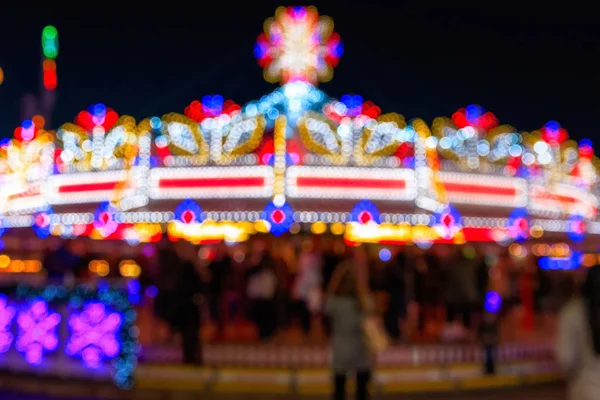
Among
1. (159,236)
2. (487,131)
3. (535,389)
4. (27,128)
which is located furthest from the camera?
(159,236)

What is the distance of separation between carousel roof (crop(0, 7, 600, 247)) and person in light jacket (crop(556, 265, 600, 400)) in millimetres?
11292

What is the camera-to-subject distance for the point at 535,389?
31.4 ft

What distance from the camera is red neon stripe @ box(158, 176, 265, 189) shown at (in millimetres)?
15336

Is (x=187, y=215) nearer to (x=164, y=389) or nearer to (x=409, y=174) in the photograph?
(x=409, y=174)

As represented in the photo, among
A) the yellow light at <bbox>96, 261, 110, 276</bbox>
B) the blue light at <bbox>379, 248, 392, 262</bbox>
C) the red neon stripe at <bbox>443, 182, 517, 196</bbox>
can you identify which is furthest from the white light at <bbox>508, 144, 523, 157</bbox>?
the yellow light at <bbox>96, 261, 110, 276</bbox>

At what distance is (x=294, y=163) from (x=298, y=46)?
3864mm

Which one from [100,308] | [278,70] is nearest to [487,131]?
[278,70]

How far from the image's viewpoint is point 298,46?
17719 millimetres

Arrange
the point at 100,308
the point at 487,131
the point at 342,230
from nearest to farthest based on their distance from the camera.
Answer: the point at 100,308
the point at 487,131
the point at 342,230

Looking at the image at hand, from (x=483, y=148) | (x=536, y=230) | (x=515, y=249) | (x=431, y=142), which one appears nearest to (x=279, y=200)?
(x=431, y=142)

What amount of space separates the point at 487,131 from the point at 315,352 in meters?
8.61

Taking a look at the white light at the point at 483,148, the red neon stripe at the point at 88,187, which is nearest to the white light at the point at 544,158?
the white light at the point at 483,148

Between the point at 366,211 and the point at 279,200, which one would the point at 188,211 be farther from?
the point at 366,211

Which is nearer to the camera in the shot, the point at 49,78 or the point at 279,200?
the point at 279,200
